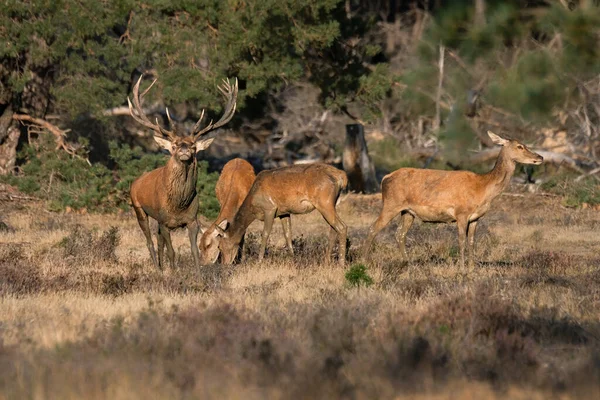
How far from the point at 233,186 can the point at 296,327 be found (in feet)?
22.3

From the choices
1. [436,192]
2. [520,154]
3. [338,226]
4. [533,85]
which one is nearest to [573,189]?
[533,85]

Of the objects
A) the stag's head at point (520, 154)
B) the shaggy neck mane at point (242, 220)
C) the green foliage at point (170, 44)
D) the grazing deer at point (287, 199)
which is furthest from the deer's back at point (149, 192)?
the green foliage at point (170, 44)

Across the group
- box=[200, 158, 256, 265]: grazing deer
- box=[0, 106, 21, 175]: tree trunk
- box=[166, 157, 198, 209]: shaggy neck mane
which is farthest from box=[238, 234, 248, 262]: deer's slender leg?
box=[0, 106, 21, 175]: tree trunk

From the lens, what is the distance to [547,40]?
904 inches

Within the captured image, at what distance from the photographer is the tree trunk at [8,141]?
21.5m

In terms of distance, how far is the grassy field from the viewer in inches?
235

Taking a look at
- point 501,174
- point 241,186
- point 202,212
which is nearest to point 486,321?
point 501,174

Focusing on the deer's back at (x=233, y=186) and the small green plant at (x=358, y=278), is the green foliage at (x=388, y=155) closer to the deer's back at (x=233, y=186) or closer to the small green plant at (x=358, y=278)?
the deer's back at (x=233, y=186)

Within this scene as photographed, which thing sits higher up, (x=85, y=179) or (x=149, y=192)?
(x=149, y=192)

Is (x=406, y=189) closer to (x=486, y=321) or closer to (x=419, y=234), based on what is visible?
(x=419, y=234)

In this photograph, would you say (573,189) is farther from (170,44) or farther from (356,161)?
(170,44)

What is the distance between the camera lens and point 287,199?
13.2 metres

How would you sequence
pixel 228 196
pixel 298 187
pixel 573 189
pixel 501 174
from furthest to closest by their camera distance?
1. pixel 573 189
2. pixel 228 196
3. pixel 298 187
4. pixel 501 174

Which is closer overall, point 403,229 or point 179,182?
point 179,182
